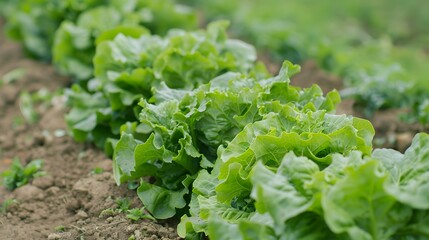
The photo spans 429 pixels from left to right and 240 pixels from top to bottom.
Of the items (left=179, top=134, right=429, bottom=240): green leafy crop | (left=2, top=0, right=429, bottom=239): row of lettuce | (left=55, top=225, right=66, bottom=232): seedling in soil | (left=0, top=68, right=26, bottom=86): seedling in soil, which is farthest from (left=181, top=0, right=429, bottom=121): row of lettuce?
(left=55, top=225, right=66, bottom=232): seedling in soil

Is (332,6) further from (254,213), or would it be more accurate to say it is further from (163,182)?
(254,213)

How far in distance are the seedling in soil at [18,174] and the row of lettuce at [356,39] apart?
3.14 m

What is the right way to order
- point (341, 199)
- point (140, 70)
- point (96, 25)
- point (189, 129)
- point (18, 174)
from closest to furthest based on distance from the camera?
1. point (341, 199)
2. point (189, 129)
3. point (140, 70)
4. point (18, 174)
5. point (96, 25)

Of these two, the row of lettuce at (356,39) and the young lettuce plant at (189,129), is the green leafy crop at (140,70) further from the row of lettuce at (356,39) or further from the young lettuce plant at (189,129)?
the row of lettuce at (356,39)

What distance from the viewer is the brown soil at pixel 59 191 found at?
4.24 meters

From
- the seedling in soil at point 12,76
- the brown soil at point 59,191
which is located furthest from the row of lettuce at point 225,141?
the seedling in soil at point 12,76

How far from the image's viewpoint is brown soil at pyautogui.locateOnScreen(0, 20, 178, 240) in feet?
13.9

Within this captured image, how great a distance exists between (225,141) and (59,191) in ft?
4.93

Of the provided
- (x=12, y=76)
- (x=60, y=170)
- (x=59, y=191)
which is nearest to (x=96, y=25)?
(x=12, y=76)

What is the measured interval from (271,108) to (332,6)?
737 centimetres

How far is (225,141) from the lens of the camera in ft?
14.2

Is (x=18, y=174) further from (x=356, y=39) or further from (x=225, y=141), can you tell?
(x=356, y=39)

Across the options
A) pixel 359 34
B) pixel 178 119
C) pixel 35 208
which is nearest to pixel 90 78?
pixel 35 208

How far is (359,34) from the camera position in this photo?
33.5 feet
